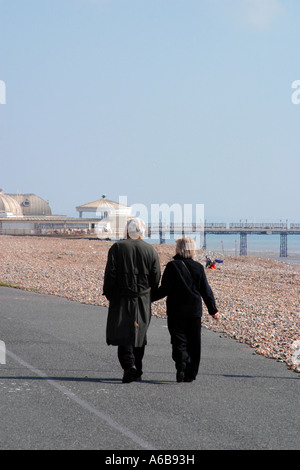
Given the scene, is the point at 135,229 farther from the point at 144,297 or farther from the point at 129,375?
the point at 129,375

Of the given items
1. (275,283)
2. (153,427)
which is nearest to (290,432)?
(153,427)

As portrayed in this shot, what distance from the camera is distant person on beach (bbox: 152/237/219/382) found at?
20.9 feet

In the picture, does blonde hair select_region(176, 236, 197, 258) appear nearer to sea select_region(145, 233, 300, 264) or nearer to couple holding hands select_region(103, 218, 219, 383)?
couple holding hands select_region(103, 218, 219, 383)

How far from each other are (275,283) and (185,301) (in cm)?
1702

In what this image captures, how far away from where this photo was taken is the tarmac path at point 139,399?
177 inches

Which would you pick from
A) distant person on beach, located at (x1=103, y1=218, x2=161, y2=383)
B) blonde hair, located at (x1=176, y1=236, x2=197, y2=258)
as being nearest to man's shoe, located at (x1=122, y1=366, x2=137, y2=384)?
distant person on beach, located at (x1=103, y1=218, x2=161, y2=383)

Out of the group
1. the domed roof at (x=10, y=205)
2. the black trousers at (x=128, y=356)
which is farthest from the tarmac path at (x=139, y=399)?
the domed roof at (x=10, y=205)

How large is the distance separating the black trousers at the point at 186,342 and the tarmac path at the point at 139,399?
7.4 inches

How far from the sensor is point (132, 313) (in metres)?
6.25

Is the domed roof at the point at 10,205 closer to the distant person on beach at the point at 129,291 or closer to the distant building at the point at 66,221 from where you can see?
the distant building at the point at 66,221

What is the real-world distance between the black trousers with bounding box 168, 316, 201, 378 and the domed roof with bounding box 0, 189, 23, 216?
82.3m

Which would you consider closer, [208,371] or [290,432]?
[290,432]
